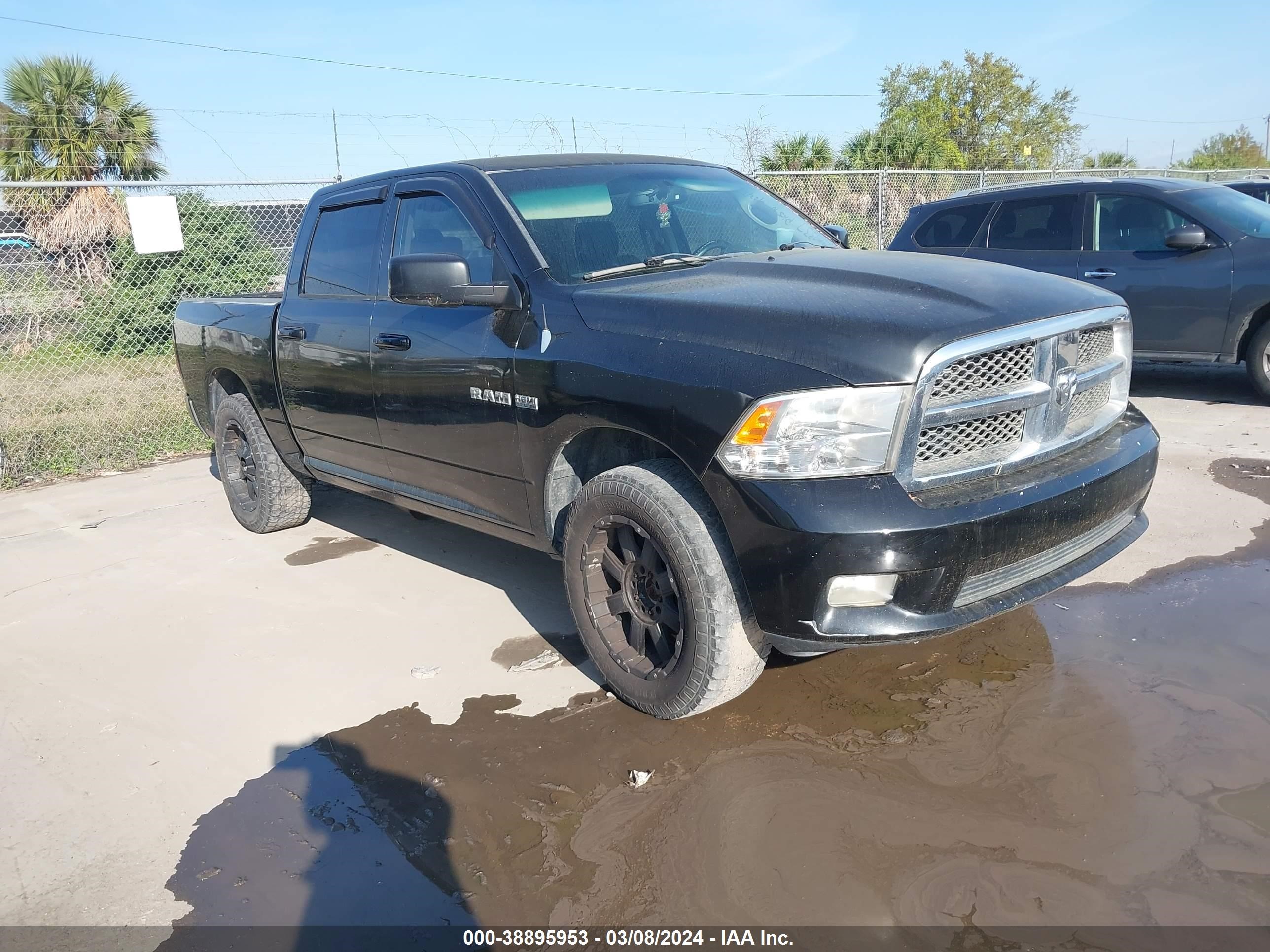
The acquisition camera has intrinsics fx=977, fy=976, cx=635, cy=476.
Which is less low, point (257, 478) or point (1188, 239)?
point (1188, 239)

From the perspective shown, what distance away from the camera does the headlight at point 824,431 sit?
266cm

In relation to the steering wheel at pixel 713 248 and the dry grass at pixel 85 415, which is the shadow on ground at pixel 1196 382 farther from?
the dry grass at pixel 85 415

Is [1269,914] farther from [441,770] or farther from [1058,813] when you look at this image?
[441,770]

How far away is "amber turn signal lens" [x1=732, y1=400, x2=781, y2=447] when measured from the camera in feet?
8.87

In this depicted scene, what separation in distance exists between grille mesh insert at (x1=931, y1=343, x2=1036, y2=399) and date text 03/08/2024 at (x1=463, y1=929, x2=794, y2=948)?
1.48 m

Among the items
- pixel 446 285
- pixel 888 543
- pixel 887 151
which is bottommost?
pixel 888 543

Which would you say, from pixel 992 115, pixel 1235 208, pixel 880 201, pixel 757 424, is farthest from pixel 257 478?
pixel 992 115

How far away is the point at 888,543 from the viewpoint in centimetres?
262

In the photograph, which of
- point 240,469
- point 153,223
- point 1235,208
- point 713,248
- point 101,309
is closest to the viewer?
point 713,248

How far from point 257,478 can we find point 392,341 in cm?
197

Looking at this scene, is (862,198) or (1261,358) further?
(862,198)

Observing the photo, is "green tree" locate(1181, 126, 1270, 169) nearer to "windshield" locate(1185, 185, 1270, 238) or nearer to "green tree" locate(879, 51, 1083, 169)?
"green tree" locate(879, 51, 1083, 169)

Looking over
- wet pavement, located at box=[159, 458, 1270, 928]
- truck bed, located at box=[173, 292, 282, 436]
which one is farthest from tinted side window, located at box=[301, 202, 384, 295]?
wet pavement, located at box=[159, 458, 1270, 928]

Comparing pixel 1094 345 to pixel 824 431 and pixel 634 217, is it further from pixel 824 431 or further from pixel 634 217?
pixel 634 217
